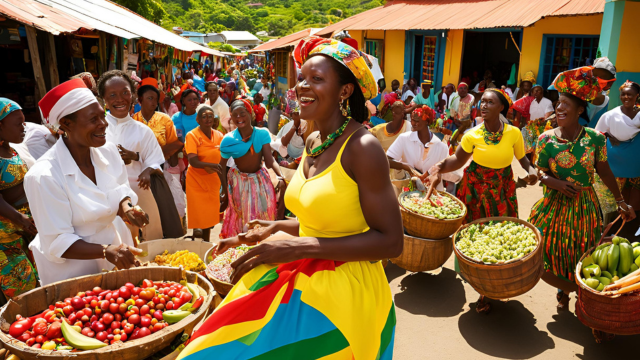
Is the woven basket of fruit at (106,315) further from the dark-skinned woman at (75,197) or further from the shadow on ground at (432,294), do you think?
the shadow on ground at (432,294)

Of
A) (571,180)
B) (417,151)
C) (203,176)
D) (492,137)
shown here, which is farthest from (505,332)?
(203,176)

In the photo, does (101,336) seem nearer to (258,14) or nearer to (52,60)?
(52,60)

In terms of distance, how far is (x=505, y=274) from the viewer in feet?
12.5

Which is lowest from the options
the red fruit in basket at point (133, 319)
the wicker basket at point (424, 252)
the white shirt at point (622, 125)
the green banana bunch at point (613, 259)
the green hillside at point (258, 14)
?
the wicker basket at point (424, 252)

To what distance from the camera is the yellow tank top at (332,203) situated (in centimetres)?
200

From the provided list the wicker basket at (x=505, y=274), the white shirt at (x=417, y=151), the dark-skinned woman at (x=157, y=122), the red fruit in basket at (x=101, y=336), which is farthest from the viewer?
the dark-skinned woman at (x=157, y=122)

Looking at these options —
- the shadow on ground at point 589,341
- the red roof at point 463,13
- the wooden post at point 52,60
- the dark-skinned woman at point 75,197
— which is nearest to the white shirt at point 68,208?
the dark-skinned woman at point 75,197

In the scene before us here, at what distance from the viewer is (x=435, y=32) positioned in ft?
49.2

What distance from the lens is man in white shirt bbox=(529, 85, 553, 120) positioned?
33.3 feet

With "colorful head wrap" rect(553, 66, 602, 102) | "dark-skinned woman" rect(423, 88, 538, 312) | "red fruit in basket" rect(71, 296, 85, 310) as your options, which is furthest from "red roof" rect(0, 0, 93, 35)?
"colorful head wrap" rect(553, 66, 602, 102)

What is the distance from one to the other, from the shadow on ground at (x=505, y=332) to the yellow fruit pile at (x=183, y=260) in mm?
2428

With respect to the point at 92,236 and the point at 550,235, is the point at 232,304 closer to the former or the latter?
the point at 92,236

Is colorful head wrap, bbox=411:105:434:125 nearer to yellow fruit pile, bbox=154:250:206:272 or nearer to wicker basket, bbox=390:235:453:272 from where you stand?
wicker basket, bbox=390:235:453:272

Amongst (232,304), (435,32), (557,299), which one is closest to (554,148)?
(557,299)
